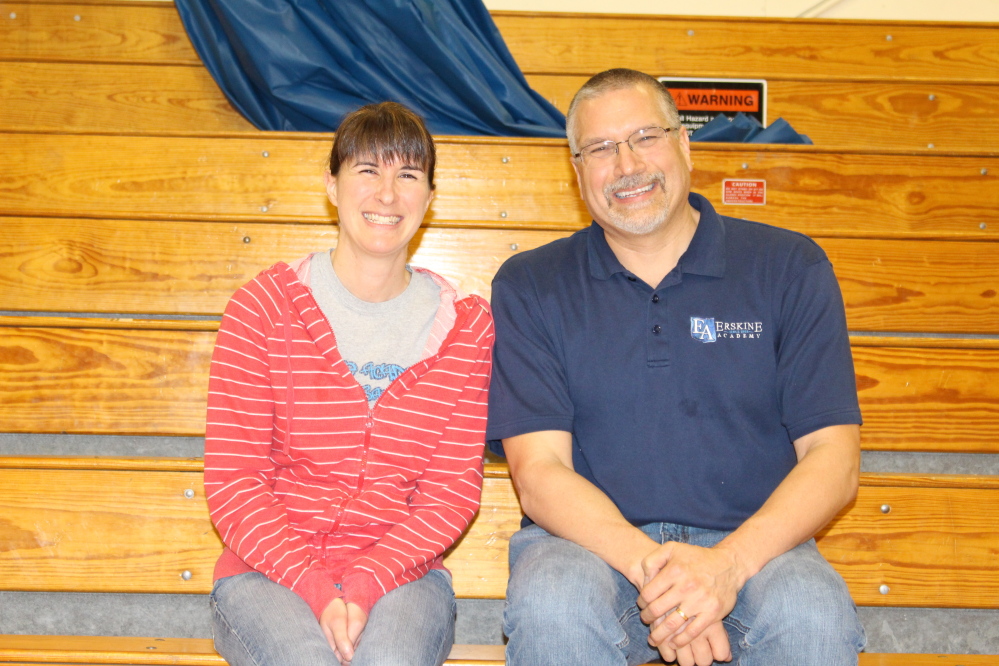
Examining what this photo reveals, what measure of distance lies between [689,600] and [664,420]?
251mm

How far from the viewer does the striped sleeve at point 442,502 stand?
97 cm

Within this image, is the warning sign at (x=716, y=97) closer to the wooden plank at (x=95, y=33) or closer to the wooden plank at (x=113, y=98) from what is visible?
the wooden plank at (x=113, y=98)

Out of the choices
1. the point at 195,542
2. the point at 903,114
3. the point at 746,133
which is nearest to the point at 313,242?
the point at 195,542

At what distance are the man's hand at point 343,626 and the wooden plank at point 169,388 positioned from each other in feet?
2.01

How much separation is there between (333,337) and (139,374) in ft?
1.84

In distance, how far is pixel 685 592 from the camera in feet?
2.91

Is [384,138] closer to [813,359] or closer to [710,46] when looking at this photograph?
[813,359]

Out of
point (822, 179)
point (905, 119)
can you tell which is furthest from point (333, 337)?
point (905, 119)

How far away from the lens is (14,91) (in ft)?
6.30

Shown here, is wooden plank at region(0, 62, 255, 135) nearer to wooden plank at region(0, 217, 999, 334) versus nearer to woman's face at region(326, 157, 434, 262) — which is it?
wooden plank at region(0, 217, 999, 334)

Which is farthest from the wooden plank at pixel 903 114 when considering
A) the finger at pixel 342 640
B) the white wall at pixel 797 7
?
the finger at pixel 342 640

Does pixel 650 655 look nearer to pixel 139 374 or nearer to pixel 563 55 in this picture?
pixel 139 374

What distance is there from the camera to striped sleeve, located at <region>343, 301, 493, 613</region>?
3.17ft

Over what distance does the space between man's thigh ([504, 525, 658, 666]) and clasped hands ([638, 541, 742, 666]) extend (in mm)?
48
